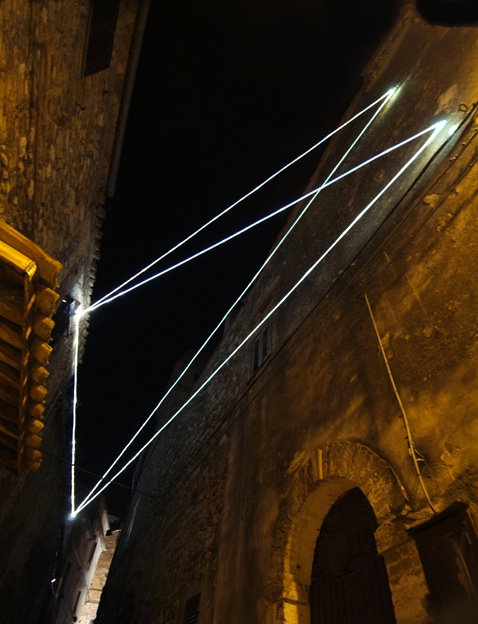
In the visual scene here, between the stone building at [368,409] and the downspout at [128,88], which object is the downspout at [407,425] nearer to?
the stone building at [368,409]

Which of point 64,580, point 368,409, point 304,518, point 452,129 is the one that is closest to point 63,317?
point 304,518

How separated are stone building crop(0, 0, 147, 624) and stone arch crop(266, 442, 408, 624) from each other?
290 centimetres

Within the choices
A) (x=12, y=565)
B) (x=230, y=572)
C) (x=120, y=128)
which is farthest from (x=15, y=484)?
(x=120, y=128)

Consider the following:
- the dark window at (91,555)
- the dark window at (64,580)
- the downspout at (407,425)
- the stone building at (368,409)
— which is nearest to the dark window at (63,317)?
the stone building at (368,409)

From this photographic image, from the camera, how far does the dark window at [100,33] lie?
5188 millimetres

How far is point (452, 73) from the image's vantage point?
4992mm

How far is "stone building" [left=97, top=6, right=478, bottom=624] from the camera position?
2.73m

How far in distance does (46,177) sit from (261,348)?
4.58 meters

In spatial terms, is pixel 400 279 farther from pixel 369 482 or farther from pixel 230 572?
pixel 230 572

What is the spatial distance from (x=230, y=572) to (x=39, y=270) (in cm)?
452

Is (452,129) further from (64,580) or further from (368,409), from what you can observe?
(64,580)

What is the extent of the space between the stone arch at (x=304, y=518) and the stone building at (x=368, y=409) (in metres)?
0.02

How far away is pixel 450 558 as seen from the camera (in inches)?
93.0

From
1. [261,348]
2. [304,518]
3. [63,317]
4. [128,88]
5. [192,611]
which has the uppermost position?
[128,88]
